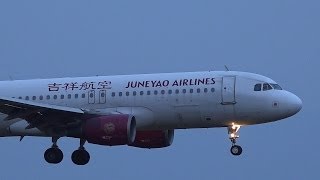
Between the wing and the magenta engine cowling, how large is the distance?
1.19 m

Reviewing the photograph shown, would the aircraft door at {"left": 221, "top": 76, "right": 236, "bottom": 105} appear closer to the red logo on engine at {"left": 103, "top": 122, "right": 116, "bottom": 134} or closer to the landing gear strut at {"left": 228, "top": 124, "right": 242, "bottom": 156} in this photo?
the landing gear strut at {"left": 228, "top": 124, "right": 242, "bottom": 156}

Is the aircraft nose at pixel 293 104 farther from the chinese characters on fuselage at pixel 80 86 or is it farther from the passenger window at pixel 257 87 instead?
the chinese characters on fuselage at pixel 80 86

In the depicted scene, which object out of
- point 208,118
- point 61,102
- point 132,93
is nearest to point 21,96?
point 61,102

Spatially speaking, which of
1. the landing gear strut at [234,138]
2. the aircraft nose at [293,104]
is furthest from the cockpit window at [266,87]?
the landing gear strut at [234,138]

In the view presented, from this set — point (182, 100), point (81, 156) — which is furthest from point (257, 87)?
point (81, 156)

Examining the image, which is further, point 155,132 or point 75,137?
point 155,132

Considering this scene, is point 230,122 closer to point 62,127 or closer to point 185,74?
point 185,74

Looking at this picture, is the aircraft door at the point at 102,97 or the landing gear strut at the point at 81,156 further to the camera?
the landing gear strut at the point at 81,156

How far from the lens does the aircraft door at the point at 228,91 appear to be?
57.0 meters

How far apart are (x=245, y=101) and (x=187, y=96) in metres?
3.03

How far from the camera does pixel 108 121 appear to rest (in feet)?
183

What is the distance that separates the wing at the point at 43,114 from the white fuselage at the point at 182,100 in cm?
128


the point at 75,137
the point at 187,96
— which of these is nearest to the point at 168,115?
the point at 187,96

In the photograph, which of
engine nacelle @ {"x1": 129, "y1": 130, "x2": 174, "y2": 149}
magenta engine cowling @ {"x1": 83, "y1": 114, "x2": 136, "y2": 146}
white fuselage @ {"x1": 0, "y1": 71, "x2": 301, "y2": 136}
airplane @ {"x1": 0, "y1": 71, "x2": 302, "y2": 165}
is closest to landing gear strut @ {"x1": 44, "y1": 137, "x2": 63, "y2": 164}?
airplane @ {"x1": 0, "y1": 71, "x2": 302, "y2": 165}
